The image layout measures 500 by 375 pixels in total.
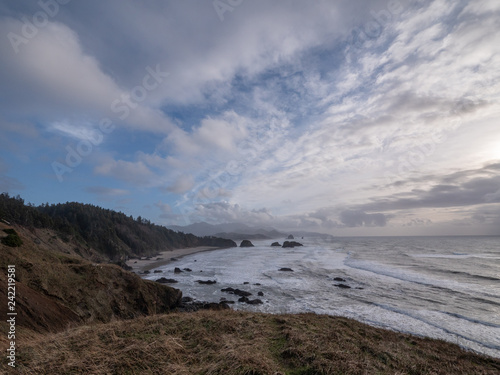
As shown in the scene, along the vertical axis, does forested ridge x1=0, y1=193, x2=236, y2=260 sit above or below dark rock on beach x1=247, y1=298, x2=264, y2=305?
above

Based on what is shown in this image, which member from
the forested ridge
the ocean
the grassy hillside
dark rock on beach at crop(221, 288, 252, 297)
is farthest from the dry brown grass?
the forested ridge

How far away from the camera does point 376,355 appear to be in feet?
26.6

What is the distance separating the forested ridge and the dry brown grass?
36.4m

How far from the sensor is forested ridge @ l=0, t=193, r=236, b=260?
4297 centimetres

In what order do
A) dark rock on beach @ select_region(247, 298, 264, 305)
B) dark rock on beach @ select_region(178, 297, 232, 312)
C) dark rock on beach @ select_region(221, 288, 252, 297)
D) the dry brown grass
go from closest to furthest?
the dry brown grass → dark rock on beach @ select_region(178, 297, 232, 312) → dark rock on beach @ select_region(247, 298, 264, 305) → dark rock on beach @ select_region(221, 288, 252, 297)

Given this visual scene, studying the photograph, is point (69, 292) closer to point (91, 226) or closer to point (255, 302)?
point (255, 302)

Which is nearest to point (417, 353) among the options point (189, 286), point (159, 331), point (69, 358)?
point (159, 331)

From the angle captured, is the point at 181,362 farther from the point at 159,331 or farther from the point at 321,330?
the point at 321,330

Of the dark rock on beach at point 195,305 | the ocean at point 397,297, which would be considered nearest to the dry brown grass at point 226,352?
the ocean at point 397,297

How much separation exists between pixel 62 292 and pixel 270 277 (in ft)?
92.6

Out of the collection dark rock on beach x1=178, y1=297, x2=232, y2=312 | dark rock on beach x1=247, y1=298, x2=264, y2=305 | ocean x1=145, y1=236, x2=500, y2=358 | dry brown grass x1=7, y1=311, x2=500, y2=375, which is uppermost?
dry brown grass x1=7, y1=311, x2=500, y2=375

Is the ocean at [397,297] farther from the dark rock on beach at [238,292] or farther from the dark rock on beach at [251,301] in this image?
the dark rock on beach at [238,292]

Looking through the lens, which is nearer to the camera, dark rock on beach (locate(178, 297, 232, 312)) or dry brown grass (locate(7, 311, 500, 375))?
dry brown grass (locate(7, 311, 500, 375))

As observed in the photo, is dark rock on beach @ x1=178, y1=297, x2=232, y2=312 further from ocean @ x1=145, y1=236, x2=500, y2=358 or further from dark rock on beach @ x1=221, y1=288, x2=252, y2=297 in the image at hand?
dark rock on beach @ x1=221, y1=288, x2=252, y2=297
